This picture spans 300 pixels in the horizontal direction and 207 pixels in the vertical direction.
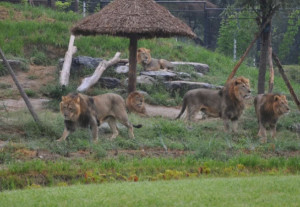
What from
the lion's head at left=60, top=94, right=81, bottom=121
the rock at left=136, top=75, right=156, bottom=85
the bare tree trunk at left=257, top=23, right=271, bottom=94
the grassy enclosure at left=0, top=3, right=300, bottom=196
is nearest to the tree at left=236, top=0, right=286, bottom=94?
the bare tree trunk at left=257, top=23, right=271, bottom=94

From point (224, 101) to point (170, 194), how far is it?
7.92m

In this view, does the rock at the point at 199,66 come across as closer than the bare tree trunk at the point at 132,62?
No

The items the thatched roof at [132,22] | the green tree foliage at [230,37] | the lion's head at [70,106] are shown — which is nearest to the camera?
the lion's head at [70,106]

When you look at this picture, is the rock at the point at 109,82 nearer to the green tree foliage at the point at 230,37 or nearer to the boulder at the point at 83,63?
the boulder at the point at 83,63

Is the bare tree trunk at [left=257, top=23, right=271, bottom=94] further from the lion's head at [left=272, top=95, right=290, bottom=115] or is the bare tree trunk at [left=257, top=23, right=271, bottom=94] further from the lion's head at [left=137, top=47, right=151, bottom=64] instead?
the lion's head at [left=137, top=47, right=151, bottom=64]

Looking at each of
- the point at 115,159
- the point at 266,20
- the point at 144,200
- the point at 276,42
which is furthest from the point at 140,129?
the point at 276,42

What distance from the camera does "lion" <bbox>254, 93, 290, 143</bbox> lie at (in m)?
12.9

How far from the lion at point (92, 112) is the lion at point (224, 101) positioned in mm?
2388

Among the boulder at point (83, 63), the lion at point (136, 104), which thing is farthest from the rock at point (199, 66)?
the lion at point (136, 104)

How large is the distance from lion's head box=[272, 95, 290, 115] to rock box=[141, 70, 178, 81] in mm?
7784

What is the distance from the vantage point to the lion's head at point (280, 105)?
1288cm

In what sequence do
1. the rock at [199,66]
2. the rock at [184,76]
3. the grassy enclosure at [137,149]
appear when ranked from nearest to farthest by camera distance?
the grassy enclosure at [137,149]
the rock at [184,76]
the rock at [199,66]

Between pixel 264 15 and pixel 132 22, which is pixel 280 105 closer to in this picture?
pixel 264 15

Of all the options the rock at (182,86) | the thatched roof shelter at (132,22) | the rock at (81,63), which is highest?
the thatched roof shelter at (132,22)
